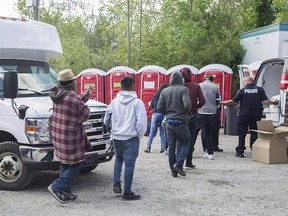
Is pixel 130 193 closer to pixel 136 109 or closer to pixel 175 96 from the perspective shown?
pixel 136 109

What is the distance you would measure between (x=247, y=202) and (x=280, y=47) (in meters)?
8.67

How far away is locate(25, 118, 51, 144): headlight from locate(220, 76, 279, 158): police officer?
496 cm

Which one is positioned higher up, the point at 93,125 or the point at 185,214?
the point at 93,125

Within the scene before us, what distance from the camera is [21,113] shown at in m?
6.45

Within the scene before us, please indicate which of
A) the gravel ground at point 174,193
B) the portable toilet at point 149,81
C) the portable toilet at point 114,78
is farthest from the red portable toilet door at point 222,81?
the gravel ground at point 174,193

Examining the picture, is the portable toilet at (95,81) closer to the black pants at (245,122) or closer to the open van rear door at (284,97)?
the black pants at (245,122)

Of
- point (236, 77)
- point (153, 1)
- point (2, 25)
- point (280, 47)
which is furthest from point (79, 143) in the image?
point (153, 1)

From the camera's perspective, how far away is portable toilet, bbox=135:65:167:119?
1470 cm

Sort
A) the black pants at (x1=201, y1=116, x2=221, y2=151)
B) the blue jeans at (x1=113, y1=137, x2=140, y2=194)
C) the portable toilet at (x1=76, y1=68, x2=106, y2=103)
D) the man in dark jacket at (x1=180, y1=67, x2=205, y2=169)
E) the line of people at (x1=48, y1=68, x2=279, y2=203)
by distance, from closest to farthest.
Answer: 1. the line of people at (x1=48, y1=68, x2=279, y2=203)
2. the blue jeans at (x1=113, y1=137, x2=140, y2=194)
3. the man in dark jacket at (x1=180, y1=67, x2=205, y2=169)
4. the black pants at (x1=201, y1=116, x2=221, y2=151)
5. the portable toilet at (x1=76, y1=68, x2=106, y2=103)

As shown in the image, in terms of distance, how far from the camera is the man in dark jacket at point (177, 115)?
748cm

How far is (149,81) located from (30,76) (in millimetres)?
7439

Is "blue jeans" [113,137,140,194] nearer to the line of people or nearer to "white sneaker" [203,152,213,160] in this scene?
the line of people

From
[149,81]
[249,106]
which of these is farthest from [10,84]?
[149,81]

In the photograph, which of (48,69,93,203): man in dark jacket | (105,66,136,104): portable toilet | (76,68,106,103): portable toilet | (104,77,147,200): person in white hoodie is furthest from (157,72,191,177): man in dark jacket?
(76,68,106,103): portable toilet
